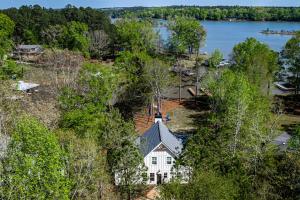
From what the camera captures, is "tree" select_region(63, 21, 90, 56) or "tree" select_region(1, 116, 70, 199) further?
"tree" select_region(63, 21, 90, 56)

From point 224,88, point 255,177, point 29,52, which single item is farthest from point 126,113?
point 29,52

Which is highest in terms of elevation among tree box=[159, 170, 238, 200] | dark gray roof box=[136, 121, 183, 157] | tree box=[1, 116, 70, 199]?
tree box=[1, 116, 70, 199]

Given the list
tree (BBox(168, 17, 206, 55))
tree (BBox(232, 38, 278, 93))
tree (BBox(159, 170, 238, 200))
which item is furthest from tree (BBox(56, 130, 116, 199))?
tree (BBox(168, 17, 206, 55))

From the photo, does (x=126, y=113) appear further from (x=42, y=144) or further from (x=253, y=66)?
(x=42, y=144)

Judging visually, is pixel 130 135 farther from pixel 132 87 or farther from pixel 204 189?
pixel 132 87

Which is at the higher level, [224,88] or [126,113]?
[224,88]

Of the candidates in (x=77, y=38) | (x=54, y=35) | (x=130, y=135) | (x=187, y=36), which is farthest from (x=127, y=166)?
(x=187, y=36)

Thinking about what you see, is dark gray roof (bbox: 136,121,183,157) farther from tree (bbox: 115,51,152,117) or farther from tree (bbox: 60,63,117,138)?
tree (bbox: 115,51,152,117)
